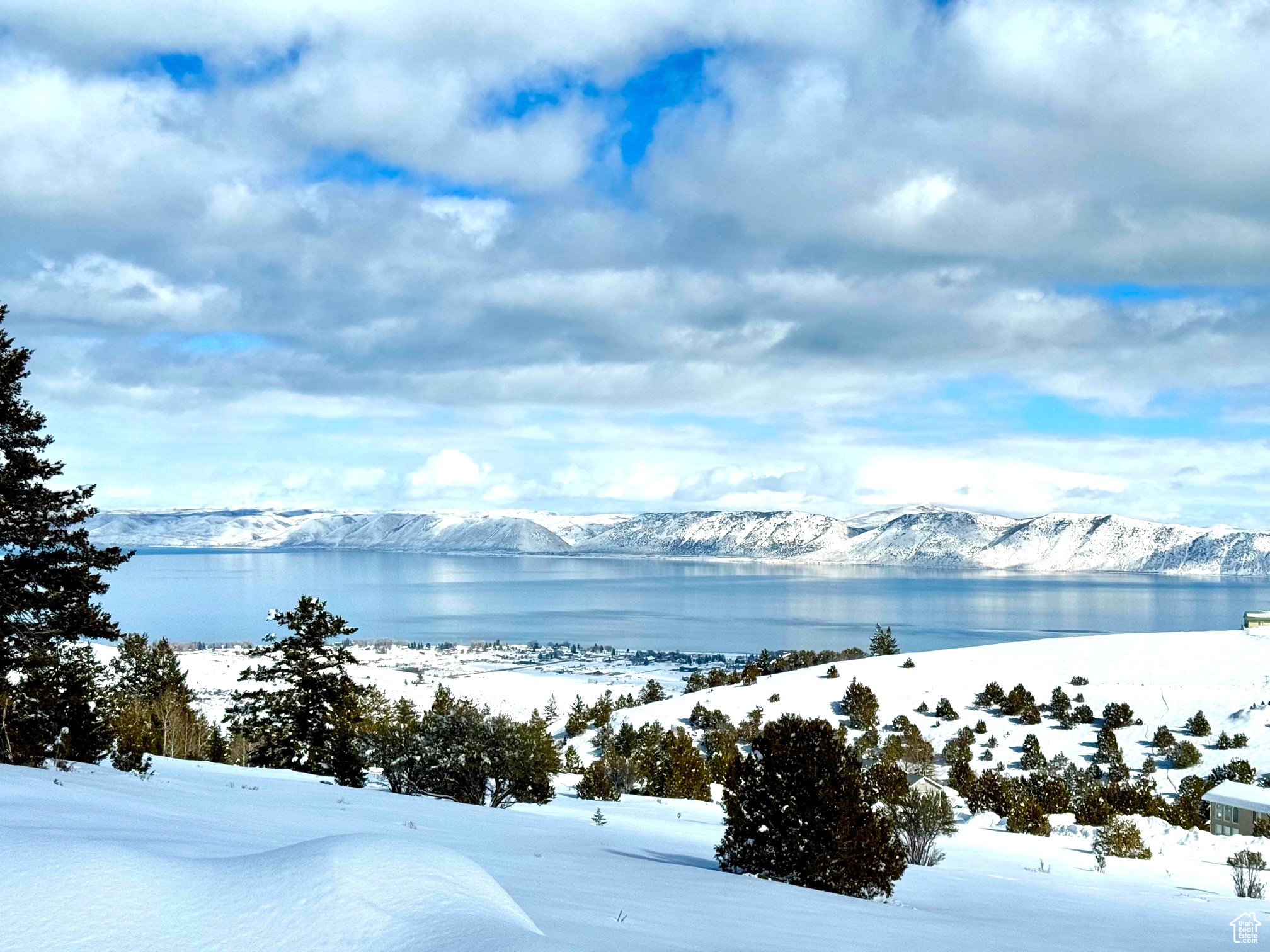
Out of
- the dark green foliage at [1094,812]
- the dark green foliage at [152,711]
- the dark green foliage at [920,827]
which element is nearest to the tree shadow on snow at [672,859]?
the dark green foliage at [920,827]

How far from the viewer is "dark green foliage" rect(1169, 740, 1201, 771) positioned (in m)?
31.2

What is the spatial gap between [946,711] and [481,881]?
121 ft

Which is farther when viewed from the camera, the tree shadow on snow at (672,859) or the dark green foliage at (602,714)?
the dark green foliage at (602,714)

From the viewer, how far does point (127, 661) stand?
44.5 metres

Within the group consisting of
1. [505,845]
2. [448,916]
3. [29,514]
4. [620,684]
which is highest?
[29,514]

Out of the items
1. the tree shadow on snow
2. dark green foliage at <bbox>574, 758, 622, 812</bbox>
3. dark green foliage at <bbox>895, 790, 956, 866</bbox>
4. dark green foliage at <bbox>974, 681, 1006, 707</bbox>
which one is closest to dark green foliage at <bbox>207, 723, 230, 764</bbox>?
dark green foliage at <bbox>574, 758, 622, 812</bbox>

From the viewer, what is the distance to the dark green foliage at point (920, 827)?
14.0m

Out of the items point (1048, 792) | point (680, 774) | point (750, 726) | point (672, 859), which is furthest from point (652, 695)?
point (672, 859)

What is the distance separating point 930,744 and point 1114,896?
2323 centimetres

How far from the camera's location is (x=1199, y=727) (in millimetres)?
33531

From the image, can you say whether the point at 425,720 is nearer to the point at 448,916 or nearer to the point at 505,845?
the point at 505,845

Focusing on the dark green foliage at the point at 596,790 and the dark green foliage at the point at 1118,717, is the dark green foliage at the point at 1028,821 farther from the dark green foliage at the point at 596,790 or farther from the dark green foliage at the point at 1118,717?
the dark green foliage at the point at 1118,717

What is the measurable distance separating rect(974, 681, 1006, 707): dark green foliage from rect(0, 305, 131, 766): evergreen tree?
1354 inches

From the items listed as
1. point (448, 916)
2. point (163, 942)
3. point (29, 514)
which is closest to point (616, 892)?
point (448, 916)
